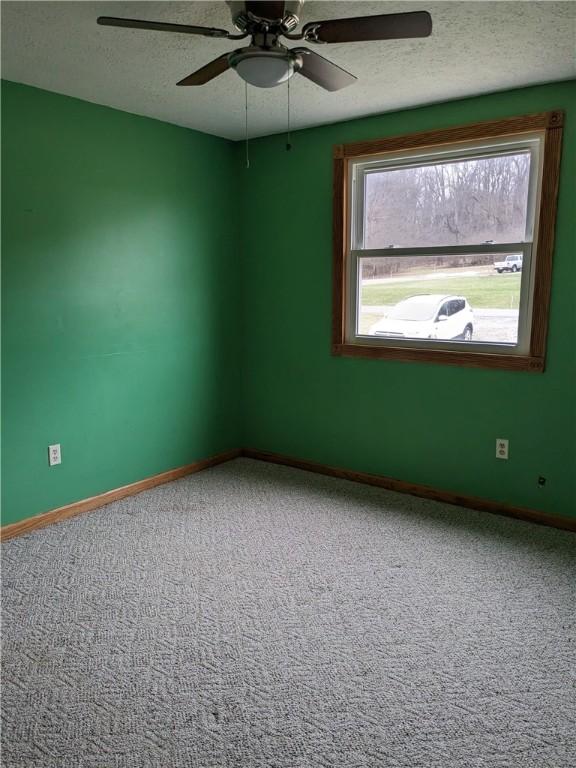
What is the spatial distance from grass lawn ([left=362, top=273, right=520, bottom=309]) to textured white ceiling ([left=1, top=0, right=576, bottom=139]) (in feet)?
3.38

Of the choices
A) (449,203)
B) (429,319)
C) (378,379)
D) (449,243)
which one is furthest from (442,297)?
(378,379)

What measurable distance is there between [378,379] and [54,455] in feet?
6.87

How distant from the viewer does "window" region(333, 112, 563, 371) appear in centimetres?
317

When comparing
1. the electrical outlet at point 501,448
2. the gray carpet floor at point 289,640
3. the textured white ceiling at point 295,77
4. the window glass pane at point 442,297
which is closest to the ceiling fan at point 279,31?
the textured white ceiling at point 295,77

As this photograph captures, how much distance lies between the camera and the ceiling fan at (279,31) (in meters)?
1.81

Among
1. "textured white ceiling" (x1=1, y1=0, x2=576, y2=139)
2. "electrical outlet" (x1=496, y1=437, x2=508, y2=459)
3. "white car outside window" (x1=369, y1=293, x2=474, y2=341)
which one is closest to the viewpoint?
"textured white ceiling" (x1=1, y1=0, x2=576, y2=139)

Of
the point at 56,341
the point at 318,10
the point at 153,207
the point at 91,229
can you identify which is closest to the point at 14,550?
the point at 56,341

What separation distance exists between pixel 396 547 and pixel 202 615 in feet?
3.72

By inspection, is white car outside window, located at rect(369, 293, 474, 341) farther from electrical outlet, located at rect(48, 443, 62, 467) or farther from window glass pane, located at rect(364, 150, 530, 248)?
electrical outlet, located at rect(48, 443, 62, 467)

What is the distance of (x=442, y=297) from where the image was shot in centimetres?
357

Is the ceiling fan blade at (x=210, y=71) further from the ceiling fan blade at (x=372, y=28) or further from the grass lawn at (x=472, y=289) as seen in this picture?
the grass lawn at (x=472, y=289)

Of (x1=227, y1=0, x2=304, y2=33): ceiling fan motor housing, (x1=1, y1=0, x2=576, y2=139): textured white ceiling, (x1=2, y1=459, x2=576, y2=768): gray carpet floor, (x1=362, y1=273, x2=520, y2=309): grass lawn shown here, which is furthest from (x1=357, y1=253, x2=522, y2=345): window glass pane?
(x1=227, y1=0, x2=304, y2=33): ceiling fan motor housing

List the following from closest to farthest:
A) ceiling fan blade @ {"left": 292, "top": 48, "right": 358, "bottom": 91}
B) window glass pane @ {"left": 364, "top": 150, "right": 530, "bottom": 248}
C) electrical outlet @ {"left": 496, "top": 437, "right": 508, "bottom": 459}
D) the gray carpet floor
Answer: the gray carpet floor, ceiling fan blade @ {"left": 292, "top": 48, "right": 358, "bottom": 91}, window glass pane @ {"left": 364, "top": 150, "right": 530, "bottom": 248}, electrical outlet @ {"left": 496, "top": 437, "right": 508, "bottom": 459}

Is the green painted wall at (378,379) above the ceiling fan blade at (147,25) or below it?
Answer: below
